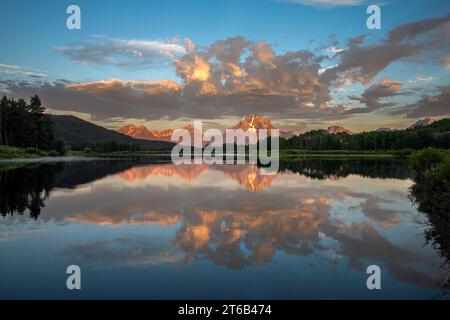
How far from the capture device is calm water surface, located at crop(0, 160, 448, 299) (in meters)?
8.77

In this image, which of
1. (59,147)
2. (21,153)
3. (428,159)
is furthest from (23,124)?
(428,159)

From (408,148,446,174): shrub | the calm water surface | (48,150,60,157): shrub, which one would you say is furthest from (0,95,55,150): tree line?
(408,148,446,174): shrub

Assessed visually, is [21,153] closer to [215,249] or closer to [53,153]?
[53,153]

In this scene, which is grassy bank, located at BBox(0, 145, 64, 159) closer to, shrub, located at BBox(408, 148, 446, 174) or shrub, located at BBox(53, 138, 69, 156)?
shrub, located at BBox(53, 138, 69, 156)

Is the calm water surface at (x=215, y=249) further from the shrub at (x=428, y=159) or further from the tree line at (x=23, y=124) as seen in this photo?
the tree line at (x=23, y=124)

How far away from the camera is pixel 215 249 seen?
471 inches

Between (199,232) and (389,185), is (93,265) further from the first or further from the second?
(389,185)

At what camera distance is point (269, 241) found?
13016 mm

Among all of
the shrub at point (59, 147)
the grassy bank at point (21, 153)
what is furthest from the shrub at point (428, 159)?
the shrub at point (59, 147)

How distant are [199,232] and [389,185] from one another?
25.0 meters

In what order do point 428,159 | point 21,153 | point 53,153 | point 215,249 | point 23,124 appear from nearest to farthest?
point 215,249 < point 428,159 < point 21,153 < point 23,124 < point 53,153

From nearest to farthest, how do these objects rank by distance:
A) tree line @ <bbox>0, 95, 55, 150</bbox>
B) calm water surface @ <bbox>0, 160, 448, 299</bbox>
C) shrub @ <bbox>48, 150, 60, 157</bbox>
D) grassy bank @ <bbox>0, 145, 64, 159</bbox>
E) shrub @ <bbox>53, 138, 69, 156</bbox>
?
calm water surface @ <bbox>0, 160, 448, 299</bbox>
grassy bank @ <bbox>0, 145, 64, 159</bbox>
tree line @ <bbox>0, 95, 55, 150</bbox>
shrub @ <bbox>48, 150, 60, 157</bbox>
shrub @ <bbox>53, 138, 69, 156</bbox>
